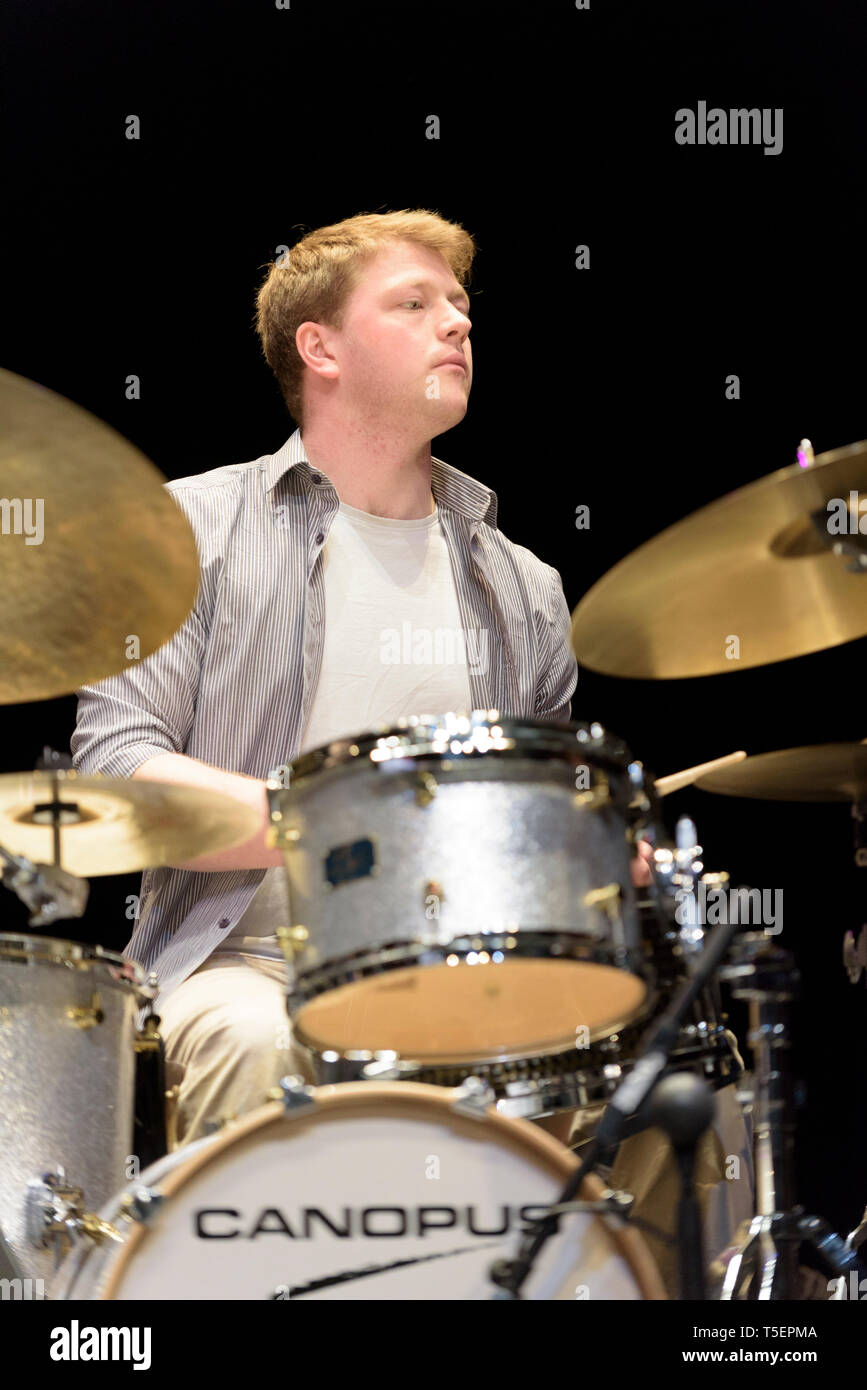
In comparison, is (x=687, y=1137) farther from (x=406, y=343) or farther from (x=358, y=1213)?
(x=406, y=343)

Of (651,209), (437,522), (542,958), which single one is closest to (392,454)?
→ (437,522)

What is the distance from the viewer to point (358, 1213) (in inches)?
63.0

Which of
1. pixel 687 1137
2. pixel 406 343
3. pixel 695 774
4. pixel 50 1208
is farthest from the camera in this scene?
pixel 406 343

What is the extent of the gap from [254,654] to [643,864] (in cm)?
Answer: 88

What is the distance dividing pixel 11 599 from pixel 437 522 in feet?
3.48

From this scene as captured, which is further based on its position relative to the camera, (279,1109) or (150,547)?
(150,547)

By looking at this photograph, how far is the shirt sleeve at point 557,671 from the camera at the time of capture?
2.85 meters

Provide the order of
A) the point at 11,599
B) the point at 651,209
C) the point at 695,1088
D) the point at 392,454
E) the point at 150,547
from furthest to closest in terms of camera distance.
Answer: the point at 651,209 < the point at 392,454 < the point at 11,599 < the point at 150,547 < the point at 695,1088

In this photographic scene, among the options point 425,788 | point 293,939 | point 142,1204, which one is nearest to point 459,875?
point 425,788

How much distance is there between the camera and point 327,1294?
159 centimetres

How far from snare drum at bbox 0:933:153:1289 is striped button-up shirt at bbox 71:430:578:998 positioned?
12.1 inches

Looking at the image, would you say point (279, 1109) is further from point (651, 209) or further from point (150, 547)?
point (651, 209)

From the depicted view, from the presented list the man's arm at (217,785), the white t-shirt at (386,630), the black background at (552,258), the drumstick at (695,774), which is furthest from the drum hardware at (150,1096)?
the black background at (552,258)

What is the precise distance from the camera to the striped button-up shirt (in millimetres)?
2391
